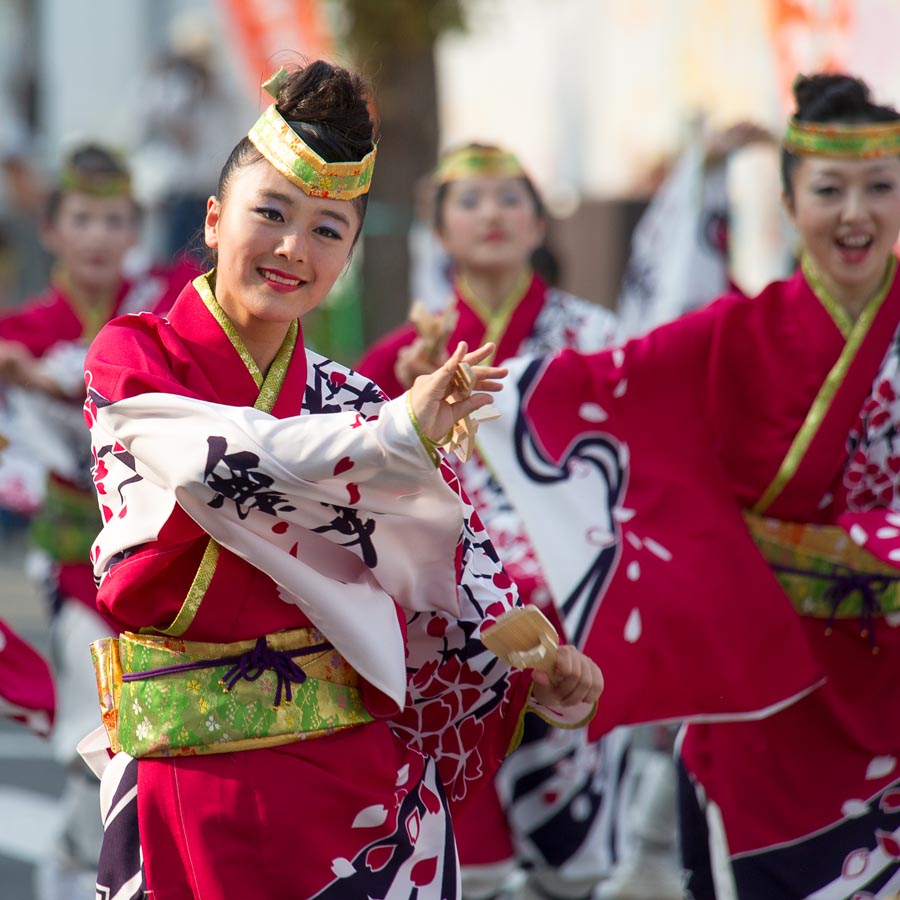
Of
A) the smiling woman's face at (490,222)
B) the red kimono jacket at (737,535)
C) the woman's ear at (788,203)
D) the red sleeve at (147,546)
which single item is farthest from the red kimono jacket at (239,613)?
the smiling woman's face at (490,222)

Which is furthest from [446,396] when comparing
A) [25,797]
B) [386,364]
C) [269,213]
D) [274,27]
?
[274,27]

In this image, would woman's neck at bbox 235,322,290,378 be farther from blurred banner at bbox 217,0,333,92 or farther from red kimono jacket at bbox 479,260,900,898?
blurred banner at bbox 217,0,333,92

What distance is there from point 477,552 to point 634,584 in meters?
0.88

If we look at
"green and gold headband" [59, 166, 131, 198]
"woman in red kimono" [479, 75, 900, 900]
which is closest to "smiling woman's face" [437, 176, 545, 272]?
"green and gold headband" [59, 166, 131, 198]

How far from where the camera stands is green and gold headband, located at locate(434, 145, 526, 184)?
16.0ft

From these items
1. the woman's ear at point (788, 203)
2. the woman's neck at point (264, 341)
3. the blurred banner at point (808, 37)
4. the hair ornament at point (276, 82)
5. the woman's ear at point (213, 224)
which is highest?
the blurred banner at point (808, 37)

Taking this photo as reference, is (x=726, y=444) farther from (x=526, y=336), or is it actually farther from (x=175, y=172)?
(x=175, y=172)

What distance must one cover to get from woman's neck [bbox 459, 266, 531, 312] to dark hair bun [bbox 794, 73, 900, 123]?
1.34 metres

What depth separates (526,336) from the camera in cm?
477

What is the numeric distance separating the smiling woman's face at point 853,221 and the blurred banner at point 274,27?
6.07 m

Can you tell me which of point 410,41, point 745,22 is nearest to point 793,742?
point 410,41

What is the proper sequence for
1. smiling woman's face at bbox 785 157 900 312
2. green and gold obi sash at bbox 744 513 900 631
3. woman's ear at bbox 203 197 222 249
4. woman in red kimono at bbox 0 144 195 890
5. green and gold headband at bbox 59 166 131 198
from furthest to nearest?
green and gold headband at bbox 59 166 131 198
woman in red kimono at bbox 0 144 195 890
smiling woman's face at bbox 785 157 900 312
green and gold obi sash at bbox 744 513 900 631
woman's ear at bbox 203 197 222 249

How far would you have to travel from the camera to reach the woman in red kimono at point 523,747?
4.34 m

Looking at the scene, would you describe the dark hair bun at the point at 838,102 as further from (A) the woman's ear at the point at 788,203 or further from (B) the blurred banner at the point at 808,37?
(B) the blurred banner at the point at 808,37
